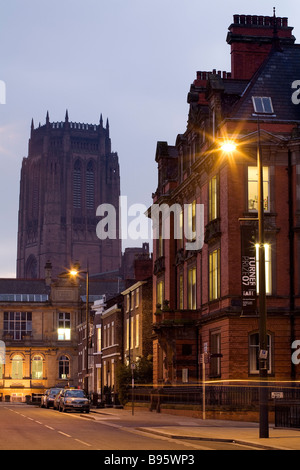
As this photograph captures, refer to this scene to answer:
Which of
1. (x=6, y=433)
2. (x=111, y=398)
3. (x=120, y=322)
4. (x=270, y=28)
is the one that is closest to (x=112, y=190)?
(x=120, y=322)

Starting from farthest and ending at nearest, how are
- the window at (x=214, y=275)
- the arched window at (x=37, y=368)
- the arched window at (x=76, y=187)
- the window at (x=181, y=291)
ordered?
1. the arched window at (x=76, y=187)
2. the arched window at (x=37, y=368)
3. the window at (x=181, y=291)
4. the window at (x=214, y=275)

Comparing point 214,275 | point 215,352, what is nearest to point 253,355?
point 215,352

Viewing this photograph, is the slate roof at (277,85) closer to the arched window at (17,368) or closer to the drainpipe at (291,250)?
the drainpipe at (291,250)

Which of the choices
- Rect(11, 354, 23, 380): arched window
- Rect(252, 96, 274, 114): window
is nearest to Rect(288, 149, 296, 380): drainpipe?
Rect(252, 96, 274, 114): window

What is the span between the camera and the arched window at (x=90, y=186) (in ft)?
622

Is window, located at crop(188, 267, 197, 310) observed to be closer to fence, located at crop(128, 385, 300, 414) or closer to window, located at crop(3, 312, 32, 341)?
fence, located at crop(128, 385, 300, 414)

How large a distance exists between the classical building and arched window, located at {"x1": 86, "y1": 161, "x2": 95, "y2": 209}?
5945 cm

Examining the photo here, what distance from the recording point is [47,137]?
191 metres

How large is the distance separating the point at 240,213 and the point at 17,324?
8592 cm

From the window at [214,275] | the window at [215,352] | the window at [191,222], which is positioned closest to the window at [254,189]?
the window at [214,275]

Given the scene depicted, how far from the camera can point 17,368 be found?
12562 cm

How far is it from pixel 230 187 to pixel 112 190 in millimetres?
144689

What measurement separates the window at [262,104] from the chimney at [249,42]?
5.82 metres

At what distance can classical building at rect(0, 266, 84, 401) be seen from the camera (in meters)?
125
